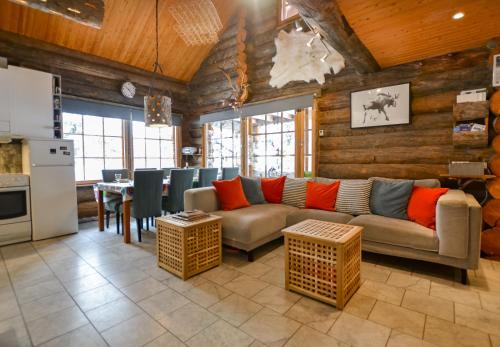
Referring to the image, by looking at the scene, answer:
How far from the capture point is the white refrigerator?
3373 millimetres

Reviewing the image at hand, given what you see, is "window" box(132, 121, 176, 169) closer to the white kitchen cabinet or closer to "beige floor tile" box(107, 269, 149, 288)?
the white kitchen cabinet

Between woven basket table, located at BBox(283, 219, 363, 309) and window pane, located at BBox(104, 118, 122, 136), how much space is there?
171 inches

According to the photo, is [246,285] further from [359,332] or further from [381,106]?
[381,106]

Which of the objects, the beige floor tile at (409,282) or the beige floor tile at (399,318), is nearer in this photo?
the beige floor tile at (399,318)

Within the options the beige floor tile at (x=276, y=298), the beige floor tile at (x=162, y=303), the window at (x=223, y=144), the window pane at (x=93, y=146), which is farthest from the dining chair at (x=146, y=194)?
the window at (x=223, y=144)

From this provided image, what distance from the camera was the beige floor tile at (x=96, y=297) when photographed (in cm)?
188

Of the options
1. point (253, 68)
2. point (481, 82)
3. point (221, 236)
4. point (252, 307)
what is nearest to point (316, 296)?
point (252, 307)

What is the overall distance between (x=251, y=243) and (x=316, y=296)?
87cm

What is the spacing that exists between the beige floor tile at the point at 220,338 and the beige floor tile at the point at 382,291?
41.5 inches

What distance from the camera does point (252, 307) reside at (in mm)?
1831

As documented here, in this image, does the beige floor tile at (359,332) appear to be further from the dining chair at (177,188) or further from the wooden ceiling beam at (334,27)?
the dining chair at (177,188)

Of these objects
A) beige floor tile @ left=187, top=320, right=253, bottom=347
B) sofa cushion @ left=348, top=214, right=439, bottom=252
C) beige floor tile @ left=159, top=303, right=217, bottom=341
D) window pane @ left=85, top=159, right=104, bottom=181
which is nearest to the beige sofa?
sofa cushion @ left=348, top=214, right=439, bottom=252

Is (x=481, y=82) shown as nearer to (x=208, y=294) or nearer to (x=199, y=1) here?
(x=199, y=1)

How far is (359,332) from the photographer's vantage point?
1561 mm
